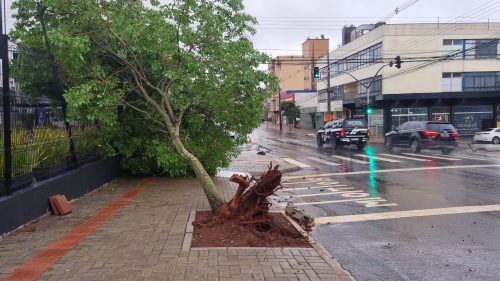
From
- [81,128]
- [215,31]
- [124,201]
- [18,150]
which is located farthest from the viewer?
[81,128]

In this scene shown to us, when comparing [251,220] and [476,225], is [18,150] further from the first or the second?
[476,225]

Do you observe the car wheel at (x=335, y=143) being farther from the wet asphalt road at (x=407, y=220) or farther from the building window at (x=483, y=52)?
the building window at (x=483, y=52)

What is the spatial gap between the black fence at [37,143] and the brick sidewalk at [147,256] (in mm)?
895

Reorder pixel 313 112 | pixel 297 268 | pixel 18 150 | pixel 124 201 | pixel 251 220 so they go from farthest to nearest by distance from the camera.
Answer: pixel 313 112 → pixel 124 201 → pixel 18 150 → pixel 251 220 → pixel 297 268

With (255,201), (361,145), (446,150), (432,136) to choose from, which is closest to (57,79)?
(255,201)

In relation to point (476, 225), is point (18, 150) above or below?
above

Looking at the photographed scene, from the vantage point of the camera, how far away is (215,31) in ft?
30.0

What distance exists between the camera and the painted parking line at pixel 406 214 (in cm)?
885

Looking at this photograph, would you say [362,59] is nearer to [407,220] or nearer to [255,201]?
[407,220]

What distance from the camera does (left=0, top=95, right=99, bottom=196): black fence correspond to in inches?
303

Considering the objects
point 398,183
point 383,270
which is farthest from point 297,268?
point 398,183

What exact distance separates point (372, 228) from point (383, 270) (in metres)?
2.33

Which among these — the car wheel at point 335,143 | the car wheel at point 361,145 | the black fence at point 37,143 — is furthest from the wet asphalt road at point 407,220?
the car wheel at point 335,143

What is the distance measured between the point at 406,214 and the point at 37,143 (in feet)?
23.4
